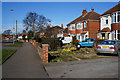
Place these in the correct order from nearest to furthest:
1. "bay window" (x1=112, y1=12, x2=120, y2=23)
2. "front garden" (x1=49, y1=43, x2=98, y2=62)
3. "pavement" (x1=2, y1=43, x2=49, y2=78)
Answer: "pavement" (x1=2, y1=43, x2=49, y2=78) < "front garden" (x1=49, y1=43, x2=98, y2=62) < "bay window" (x1=112, y1=12, x2=120, y2=23)

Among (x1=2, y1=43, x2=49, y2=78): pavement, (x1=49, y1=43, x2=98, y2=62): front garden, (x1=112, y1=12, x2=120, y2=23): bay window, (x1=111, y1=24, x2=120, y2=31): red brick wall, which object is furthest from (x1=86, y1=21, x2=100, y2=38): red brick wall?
(x1=2, y1=43, x2=49, y2=78): pavement

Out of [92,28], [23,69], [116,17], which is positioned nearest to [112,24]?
[116,17]

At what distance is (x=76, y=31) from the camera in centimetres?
3616

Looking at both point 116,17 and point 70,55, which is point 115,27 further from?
point 70,55

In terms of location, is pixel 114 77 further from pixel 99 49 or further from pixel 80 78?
pixel 99 49

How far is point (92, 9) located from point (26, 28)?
20602mm

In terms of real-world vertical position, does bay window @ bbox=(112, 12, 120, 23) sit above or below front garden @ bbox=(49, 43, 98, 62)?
above

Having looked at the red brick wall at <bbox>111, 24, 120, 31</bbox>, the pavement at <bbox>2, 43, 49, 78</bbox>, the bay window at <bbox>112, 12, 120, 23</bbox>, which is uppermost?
the bay window at <bbox>112, 12, 120, 23</bbox>

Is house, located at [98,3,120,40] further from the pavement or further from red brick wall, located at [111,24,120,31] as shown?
the pavement

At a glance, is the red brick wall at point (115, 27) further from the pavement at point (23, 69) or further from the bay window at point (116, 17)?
the pavement at point (23, 69)

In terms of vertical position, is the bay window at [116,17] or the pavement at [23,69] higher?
the bay window at [116,17]

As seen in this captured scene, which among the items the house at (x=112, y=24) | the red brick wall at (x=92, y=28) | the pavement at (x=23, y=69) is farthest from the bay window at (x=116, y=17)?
the pavement at (x=23, y=69)

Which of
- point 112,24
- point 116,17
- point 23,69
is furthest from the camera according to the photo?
point 112,24

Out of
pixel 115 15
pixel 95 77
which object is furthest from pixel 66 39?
pixel 95 77
